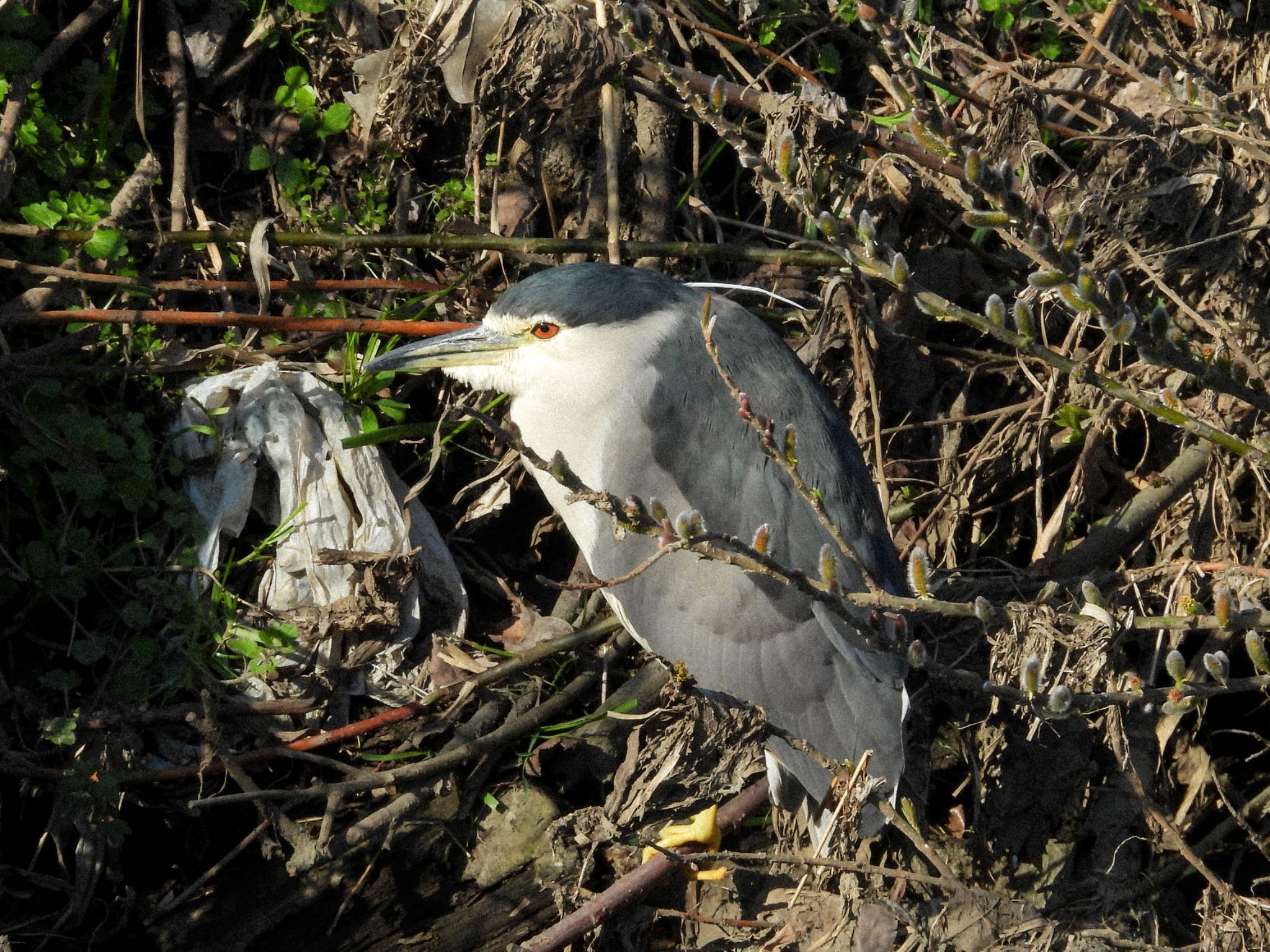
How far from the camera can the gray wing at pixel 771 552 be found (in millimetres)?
2607

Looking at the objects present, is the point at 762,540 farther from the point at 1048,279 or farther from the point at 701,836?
the point at 701,836

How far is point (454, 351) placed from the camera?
2844 mm

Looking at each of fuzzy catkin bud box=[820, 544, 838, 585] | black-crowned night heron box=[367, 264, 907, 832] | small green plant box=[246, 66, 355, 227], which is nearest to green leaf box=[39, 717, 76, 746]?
black-crowned night heron box=[367, 264, 907, 832]

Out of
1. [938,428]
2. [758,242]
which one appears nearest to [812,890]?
[938,428]

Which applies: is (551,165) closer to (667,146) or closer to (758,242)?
(667,146)

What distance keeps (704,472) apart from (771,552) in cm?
23

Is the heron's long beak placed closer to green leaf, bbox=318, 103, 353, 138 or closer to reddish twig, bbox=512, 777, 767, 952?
green leaf, bbox=318, 103, 353, 138

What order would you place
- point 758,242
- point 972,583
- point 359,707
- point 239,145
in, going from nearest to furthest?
point 359,707 → point 972,583 → point 239,145 → point 758,242

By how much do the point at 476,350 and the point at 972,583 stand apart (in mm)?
1385

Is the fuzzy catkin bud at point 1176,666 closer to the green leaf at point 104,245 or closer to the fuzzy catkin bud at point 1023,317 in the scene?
the fuzzy catkin bud at point 1023,317

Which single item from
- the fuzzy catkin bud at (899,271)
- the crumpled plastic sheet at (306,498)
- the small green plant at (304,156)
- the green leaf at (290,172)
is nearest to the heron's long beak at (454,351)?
the crumpled plastic sheet at (306,498)

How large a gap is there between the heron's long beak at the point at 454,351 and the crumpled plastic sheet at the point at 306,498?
26 cm

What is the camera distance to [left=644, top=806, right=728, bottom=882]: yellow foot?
2797 mm

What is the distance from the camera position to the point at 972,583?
10.1 feet
